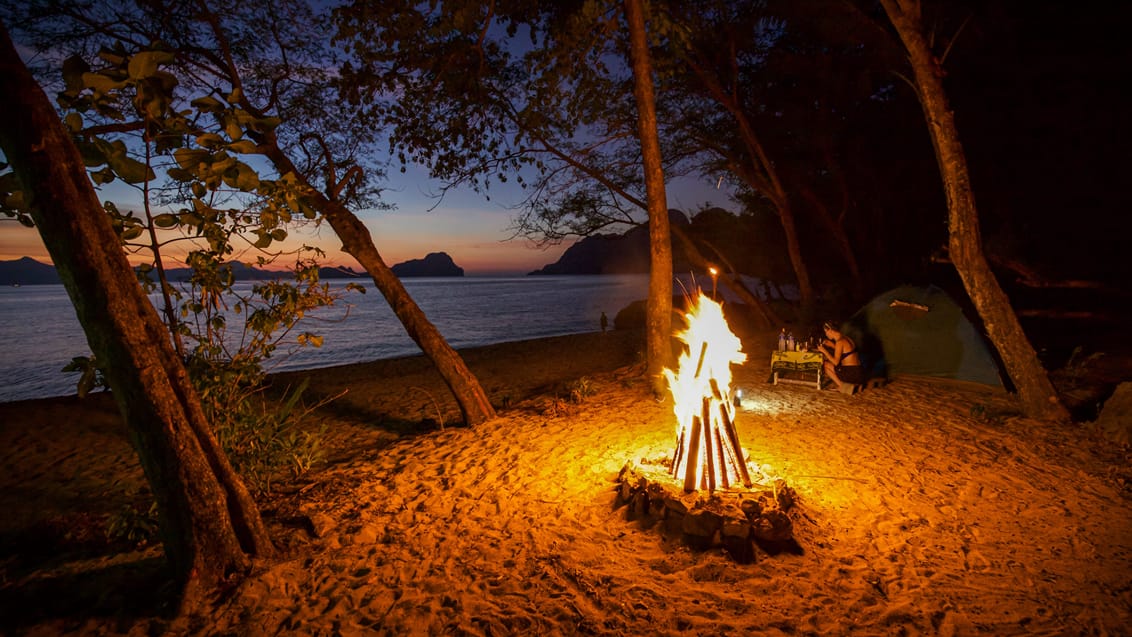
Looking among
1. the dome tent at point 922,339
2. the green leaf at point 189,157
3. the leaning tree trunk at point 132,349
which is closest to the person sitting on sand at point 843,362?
the dome tent at point 922,339

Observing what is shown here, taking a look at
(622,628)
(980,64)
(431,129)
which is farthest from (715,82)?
(622,628)

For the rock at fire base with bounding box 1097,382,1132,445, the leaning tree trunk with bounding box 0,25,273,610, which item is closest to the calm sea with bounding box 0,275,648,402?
the leaning tree trunk with bounding box 0,25,273,610

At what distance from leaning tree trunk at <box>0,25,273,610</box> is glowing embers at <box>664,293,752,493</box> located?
3.90 metres

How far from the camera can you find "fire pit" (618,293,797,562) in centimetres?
419

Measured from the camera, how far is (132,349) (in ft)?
11.2

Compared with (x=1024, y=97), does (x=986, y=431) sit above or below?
below

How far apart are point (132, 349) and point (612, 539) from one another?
387 cm

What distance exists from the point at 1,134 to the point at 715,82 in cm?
1299

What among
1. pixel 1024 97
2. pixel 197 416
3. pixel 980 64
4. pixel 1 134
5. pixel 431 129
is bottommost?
pixel 197 416

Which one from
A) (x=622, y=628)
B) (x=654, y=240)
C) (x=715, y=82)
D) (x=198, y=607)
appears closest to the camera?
(x=622, y=628)

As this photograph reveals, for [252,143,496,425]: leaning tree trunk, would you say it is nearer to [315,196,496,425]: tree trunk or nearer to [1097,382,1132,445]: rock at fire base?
[315,196,496,425]: tree trunk

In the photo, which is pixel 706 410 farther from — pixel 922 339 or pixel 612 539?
pixel 922 339

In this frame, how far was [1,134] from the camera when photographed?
3143 millimetres

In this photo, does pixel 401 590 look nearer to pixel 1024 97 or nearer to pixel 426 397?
pixel 426 397
